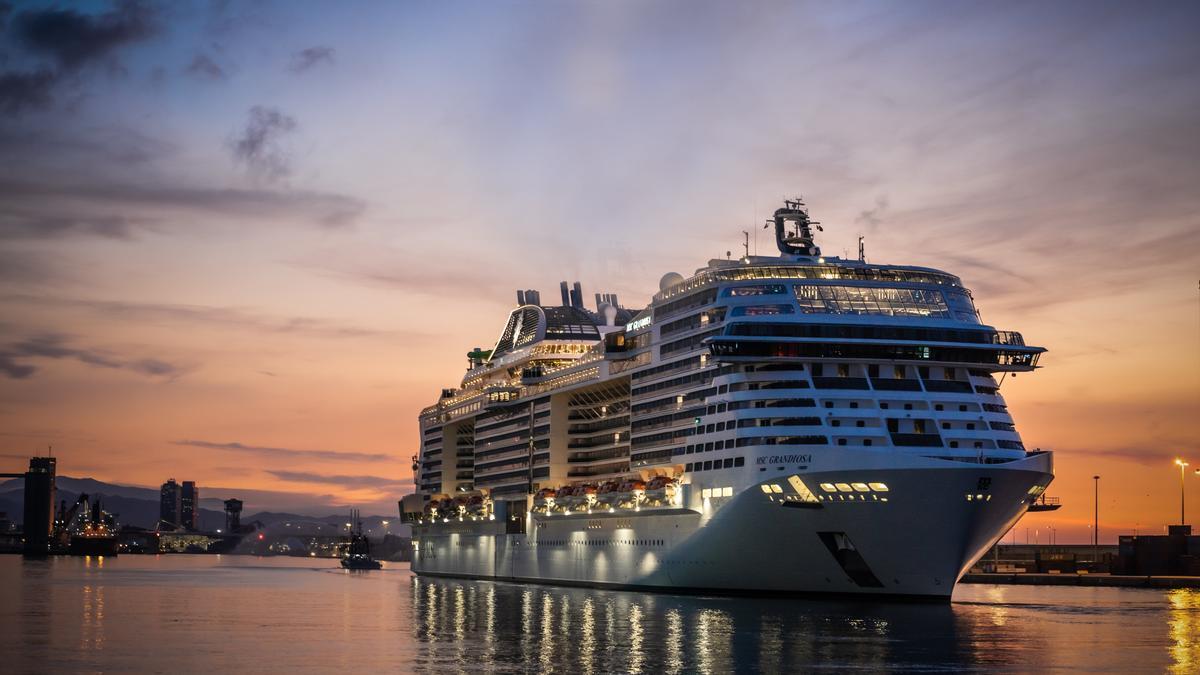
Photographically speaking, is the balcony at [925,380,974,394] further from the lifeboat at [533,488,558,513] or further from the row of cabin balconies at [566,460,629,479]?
the lifeboat at [533,488,558,513]

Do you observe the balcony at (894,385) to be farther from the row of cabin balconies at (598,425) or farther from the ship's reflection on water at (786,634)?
the row of cabin balconies at (598,425)

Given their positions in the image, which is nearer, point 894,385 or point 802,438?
point 802,438

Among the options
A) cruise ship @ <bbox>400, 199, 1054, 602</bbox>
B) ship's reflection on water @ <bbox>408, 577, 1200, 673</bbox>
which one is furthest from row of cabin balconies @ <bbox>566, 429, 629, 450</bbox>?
ship's reflection on water @ <bbox>408, 577, 1200, 673</bbox>

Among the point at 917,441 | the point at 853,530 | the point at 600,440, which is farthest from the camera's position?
the point at 600,440

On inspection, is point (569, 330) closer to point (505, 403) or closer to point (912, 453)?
point (505, 403)

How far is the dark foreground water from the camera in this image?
54062 mm

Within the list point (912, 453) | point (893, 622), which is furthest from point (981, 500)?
point (893, 622)

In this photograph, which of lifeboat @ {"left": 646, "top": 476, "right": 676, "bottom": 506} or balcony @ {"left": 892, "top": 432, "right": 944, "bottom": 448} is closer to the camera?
balcony @ {"left": 892, "top": 432, "right": 944, "bottom": 448}

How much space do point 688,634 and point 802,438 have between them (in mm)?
18575

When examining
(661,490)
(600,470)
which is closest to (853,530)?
(661,490)

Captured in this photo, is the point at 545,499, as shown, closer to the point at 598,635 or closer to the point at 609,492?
the point at 609,492

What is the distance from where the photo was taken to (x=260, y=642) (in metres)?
65.5

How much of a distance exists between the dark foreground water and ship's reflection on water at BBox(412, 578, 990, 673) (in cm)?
12

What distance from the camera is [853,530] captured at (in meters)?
76.9
